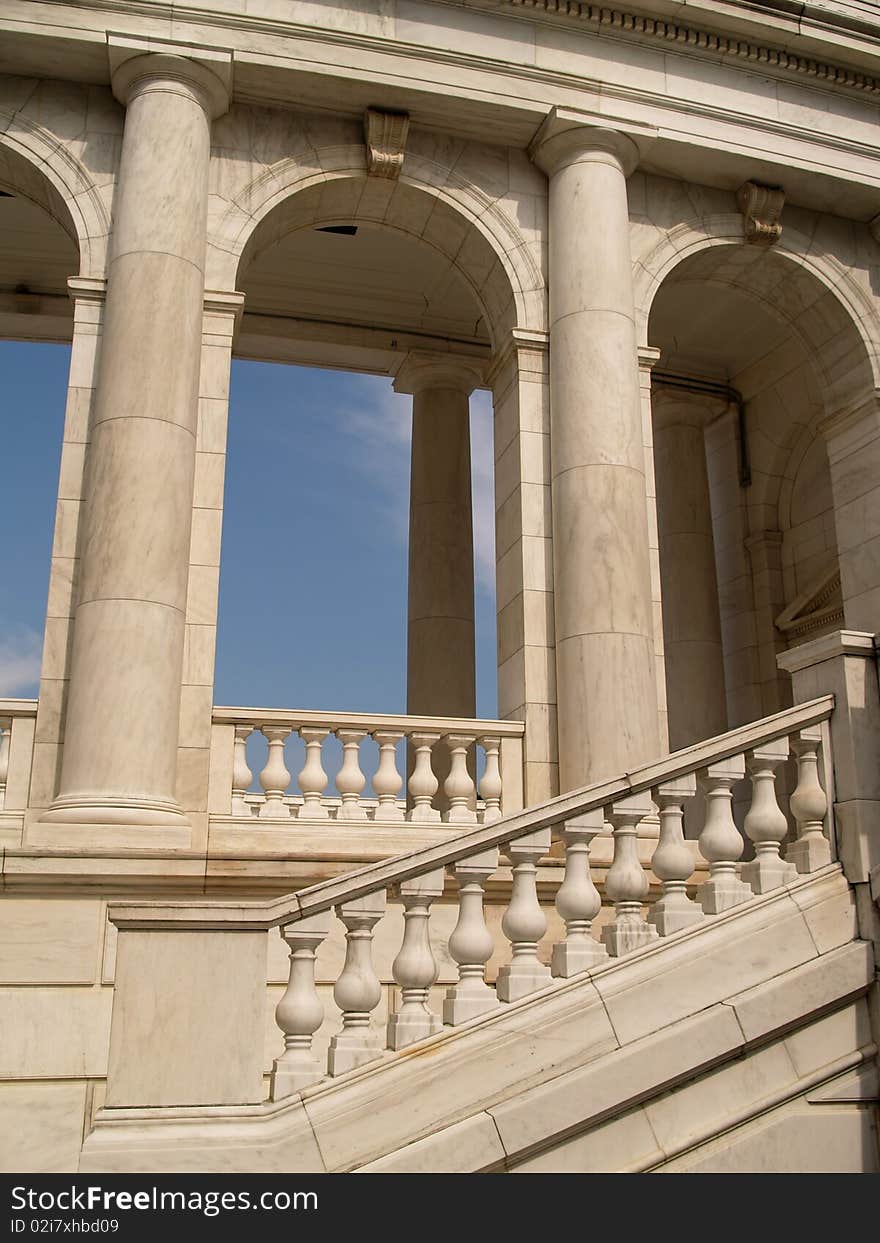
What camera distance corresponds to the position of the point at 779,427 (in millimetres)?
24531

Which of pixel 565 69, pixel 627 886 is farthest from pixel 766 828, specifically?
pixel 565 69

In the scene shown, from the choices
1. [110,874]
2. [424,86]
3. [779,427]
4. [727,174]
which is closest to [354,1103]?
[110,874]

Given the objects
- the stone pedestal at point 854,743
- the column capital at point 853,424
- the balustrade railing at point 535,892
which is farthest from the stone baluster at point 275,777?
the column capital at point 853,424

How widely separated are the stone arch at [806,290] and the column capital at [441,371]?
4748mm

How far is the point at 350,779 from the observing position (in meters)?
13.9

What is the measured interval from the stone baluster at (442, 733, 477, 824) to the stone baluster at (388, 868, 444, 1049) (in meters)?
5.49

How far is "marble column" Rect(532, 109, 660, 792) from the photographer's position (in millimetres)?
14938

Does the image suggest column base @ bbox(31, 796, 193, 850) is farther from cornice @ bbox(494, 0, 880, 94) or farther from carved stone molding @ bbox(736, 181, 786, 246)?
carved stone molding @ bbox(736, 181, 786, 246)

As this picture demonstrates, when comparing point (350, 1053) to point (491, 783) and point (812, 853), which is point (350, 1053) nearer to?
point (812, 853)

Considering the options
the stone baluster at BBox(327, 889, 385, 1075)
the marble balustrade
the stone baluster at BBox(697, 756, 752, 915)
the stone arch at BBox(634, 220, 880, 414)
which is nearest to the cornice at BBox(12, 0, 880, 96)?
the stone arch at BBox(634, 220, 880, 414)

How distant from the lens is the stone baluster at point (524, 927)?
27.7 ft

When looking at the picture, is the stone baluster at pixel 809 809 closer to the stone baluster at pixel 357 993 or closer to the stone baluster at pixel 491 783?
the stone baluster at pixel 357 993

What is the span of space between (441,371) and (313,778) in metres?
11.3

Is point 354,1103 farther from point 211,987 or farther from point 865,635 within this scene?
point 865,635
